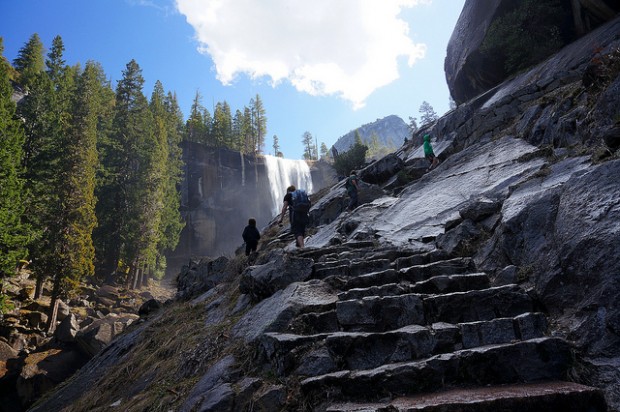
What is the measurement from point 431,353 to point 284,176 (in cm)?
5601

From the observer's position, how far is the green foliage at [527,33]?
56.2 feet

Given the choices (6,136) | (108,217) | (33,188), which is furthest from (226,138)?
(6,136)

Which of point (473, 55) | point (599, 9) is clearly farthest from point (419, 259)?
point (473, 55)

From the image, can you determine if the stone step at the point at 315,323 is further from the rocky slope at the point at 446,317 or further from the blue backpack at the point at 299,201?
the blue backpack at the point at 299,201

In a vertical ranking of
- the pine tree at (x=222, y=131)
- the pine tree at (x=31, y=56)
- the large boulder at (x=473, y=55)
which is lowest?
the large boulder at (x=473, y=55)

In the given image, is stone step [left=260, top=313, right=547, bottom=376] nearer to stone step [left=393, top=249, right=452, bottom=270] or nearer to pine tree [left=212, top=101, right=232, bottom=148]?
stone step [left=393, top=249, right=452, bottom=270]

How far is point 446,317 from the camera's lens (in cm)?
407

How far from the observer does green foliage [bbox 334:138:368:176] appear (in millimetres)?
24984

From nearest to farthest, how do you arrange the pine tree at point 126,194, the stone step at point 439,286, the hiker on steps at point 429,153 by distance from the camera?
the stone step at point 439,286 → the hiker on steps at point 429,153 → the pine tree at point 126,194

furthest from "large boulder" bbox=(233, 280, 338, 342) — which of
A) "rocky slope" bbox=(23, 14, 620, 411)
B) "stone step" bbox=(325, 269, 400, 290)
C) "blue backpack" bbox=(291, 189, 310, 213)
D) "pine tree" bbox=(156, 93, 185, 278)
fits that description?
"pine tree" bbox=(156, 93, 185, 278)

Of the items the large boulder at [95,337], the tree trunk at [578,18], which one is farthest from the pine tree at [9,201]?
the tree trunk at [578,18]

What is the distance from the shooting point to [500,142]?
36.6 feet

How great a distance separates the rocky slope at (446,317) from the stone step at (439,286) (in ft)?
0.05

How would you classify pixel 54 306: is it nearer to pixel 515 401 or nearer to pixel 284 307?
pixel 284 307
